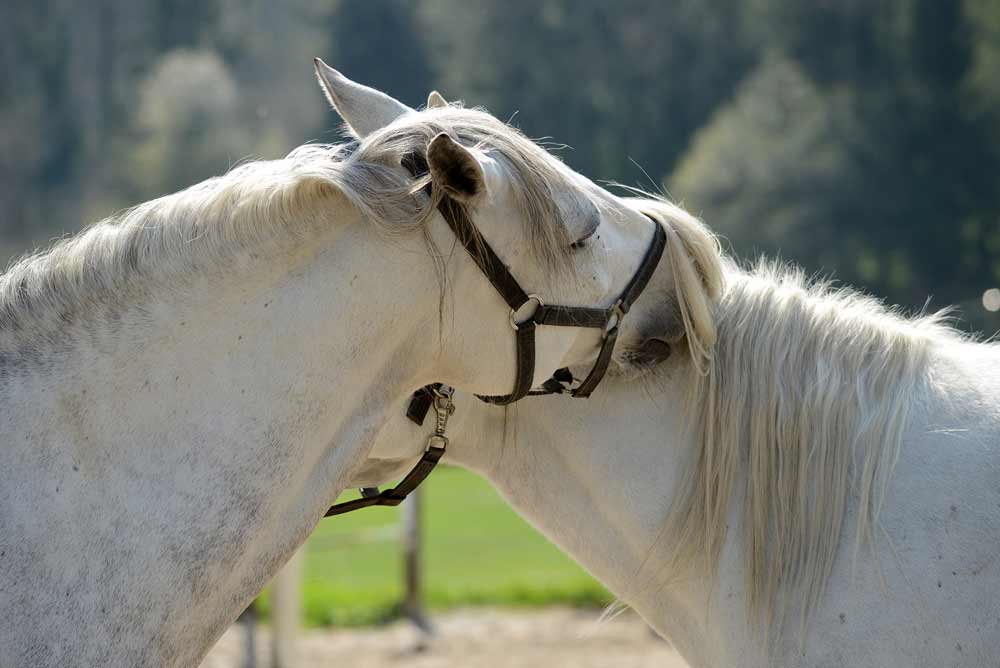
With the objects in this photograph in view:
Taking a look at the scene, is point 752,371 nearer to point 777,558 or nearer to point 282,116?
point 777,558

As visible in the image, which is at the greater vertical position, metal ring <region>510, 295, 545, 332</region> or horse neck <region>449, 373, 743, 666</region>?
metal ring <region>510, 295, 545, 332</region>

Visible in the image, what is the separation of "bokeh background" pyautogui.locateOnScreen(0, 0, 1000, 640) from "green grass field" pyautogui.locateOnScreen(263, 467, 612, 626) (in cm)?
6

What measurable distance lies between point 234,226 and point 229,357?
0.83 ft

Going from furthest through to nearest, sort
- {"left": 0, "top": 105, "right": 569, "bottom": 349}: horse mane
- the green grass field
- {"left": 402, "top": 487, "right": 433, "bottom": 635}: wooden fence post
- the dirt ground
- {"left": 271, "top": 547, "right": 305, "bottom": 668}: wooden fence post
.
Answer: the green grass field, {"left": 402, "top": 487, "right": 433, "bottom": 635}: wooden fence post, the dirt ground, {"left": 271, "top": 547, "right": 305, "bottom": 668}: wooden fence post, {"left": 0, "top": 105, "right": 569, "bottom": 349}: horse mane

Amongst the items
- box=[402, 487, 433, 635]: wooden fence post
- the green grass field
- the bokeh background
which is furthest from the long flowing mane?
the green grass field

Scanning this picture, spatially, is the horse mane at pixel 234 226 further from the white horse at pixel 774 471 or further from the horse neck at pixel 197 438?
the white horse at pixel 774 471

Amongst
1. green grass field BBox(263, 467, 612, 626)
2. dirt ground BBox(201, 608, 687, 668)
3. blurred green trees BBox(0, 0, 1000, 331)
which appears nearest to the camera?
dirt ground BBox(201, 608, 687, 668)

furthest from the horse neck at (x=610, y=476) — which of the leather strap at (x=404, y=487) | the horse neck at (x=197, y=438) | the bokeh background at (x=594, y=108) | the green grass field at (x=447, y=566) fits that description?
the green grass field at (x=447, y=566)

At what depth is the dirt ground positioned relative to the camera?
6.98 meters

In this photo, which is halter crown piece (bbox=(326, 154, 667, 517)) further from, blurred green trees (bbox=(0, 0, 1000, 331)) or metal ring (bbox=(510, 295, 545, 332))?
blurred green trees (bbox=(0, 0, 1000, 331))

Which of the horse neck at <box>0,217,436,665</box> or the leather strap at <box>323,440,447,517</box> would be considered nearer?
the horse neck at <box>0,217,436,665</box>

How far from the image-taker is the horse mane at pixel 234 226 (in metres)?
1.96

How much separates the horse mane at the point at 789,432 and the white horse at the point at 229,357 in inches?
17.7

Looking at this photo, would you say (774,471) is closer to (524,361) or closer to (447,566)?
(524,361)
